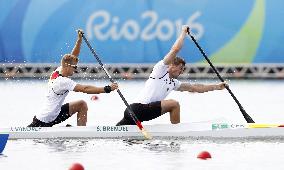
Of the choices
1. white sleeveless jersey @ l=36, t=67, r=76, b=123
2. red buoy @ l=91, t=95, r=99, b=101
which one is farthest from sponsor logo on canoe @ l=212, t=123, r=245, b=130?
red buoy @ l=91, t=95, r=99, b=101

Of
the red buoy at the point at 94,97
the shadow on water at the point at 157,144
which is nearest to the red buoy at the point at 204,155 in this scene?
the shadow on water at the point at 157,144

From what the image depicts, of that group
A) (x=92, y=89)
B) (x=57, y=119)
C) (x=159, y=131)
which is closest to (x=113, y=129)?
(x=159, y=131)

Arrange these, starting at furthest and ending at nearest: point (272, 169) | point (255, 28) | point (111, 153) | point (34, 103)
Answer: point (255, 28), point (34, 103), point (111, 153), point (272, 169)

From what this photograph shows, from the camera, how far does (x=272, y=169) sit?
14.9 meters

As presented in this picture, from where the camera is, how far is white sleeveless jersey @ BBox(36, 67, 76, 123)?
18922 mm

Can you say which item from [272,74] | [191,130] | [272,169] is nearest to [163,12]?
[272,74]

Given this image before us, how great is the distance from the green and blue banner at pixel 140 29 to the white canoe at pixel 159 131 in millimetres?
24931

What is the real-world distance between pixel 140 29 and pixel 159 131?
2601 cm

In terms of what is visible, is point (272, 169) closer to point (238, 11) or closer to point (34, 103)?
point (34, 103)

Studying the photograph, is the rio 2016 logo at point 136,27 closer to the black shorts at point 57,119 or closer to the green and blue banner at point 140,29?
the green and blue banner at point 140,29

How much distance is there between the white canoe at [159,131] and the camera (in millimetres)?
19047

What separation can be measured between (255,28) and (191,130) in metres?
25.4

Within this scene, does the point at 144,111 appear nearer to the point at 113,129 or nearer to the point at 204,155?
the point at 113,129

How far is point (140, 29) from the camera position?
4494 centimetres
